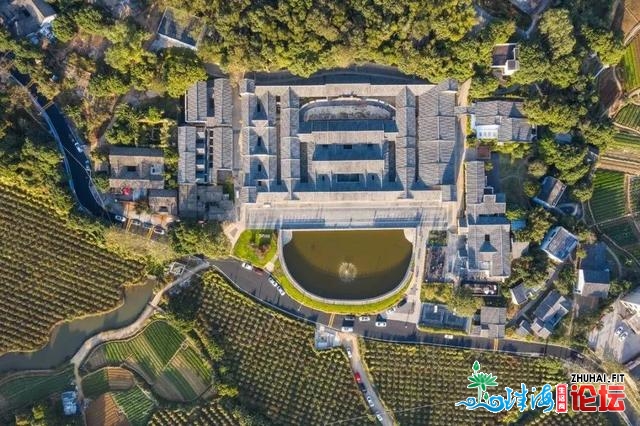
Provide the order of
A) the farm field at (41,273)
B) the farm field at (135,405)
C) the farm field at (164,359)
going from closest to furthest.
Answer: the farm field at (41,273) < the farm field at (135,405) < the farm field at (164,359)

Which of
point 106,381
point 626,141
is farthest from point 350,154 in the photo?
point 106,381

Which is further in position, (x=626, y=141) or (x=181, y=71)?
(x=626, y=141)

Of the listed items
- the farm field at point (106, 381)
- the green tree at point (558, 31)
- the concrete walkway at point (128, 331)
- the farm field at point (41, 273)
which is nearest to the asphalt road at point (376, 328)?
the concrete walkway at point (128, 331)

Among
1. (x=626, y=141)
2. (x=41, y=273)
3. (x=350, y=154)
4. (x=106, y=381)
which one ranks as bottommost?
(x=106, y=381)

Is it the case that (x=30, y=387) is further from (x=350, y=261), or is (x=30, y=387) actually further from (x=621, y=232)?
(x=621, y=232)

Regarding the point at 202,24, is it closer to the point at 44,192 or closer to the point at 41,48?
the point at 41,48

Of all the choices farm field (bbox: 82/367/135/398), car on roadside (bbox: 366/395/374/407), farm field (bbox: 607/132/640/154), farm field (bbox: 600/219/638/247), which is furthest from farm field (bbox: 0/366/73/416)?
farm field (bbox: 607/132/640/154)

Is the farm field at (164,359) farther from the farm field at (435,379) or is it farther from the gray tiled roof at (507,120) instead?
the gray tiled roof at (507,120)
